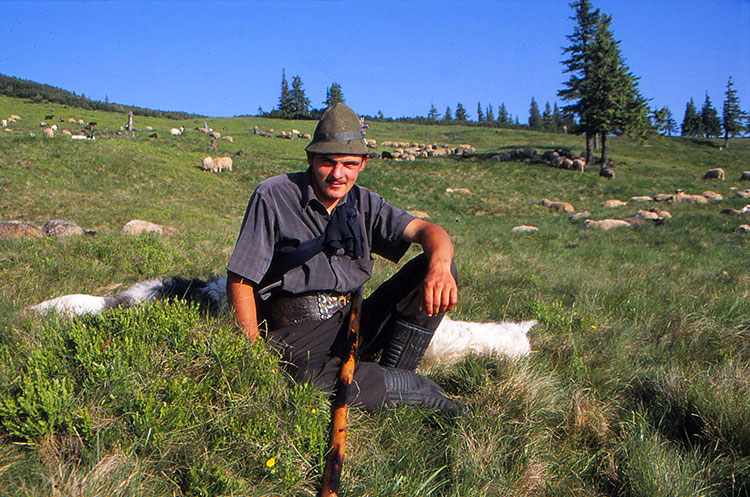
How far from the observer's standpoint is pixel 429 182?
85.3 ft

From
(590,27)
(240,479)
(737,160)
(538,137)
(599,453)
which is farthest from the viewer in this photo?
(538,137)

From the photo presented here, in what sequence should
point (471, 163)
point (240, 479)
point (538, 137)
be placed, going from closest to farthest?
1. point (240, 479)
2. point (471, 163)
3. point (538, 137)

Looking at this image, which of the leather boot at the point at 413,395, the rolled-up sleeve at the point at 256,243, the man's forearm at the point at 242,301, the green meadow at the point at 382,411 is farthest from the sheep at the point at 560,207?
the man's forearm at the point at 242,301

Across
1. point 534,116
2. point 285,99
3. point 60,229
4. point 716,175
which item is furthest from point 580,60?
point 534,116

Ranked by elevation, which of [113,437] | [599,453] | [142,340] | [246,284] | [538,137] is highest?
[538,137]

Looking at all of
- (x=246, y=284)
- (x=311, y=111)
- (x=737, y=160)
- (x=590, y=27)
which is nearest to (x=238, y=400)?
(x=246, y=284)

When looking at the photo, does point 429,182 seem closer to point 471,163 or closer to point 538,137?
point 471,163

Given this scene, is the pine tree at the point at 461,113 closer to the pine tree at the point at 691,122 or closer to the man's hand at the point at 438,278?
the pine tree at the point at 691,122

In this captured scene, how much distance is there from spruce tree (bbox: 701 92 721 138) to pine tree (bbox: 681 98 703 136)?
98cm

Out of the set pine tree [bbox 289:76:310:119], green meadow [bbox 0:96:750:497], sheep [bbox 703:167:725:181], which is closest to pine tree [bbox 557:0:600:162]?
sheep [bbox 703:167:725:181]

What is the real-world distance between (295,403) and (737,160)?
55270 millimetres

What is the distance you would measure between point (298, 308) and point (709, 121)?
11346 centimetres

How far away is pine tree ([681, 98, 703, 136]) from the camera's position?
313 ft

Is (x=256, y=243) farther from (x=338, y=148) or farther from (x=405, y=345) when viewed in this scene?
(x=405, y=345)
